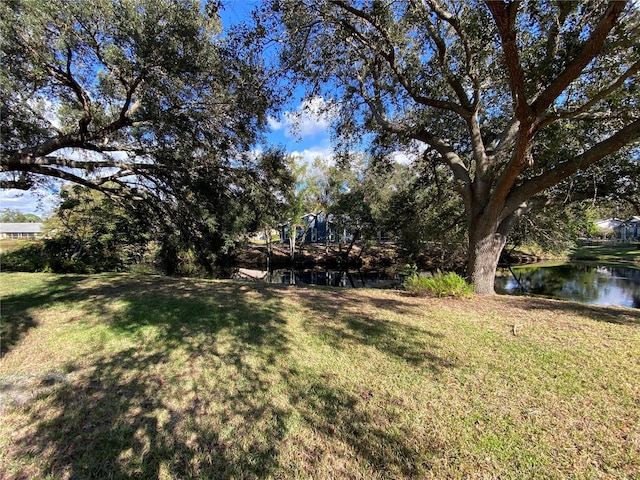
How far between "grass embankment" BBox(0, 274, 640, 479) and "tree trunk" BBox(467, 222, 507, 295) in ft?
6.68

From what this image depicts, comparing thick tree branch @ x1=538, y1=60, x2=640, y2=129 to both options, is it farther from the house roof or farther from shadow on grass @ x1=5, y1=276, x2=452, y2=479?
the house roof

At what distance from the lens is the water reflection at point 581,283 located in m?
13.0

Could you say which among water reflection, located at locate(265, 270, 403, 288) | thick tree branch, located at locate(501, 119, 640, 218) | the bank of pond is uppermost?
thick tree branch, located at locate(501, 119, 640, 218)

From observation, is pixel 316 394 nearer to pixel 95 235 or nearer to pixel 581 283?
pixel 95 235

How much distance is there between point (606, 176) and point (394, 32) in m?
5.31

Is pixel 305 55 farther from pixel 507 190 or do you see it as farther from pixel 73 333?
pixel 73 333

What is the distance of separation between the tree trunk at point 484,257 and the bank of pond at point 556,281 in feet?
20.2

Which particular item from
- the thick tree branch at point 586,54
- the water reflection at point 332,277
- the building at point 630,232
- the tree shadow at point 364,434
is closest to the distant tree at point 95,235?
the water reflection at point 332,277

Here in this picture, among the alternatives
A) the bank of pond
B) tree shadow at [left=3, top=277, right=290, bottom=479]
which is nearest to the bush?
tree shadow at [left=3, top=277, right=290, bottom=479]

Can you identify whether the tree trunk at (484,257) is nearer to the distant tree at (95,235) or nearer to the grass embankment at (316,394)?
the grass embankment at (316,394)

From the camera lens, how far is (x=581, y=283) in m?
16.6

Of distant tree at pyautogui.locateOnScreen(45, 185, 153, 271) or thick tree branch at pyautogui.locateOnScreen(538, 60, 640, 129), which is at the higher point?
thick tree branch at pyautogui.locateOnScreen(538, 60, 640, 129)

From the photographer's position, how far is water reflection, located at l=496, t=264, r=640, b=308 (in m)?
13.0

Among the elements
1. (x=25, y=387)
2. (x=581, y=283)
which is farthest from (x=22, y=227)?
(x=581, y=283)
